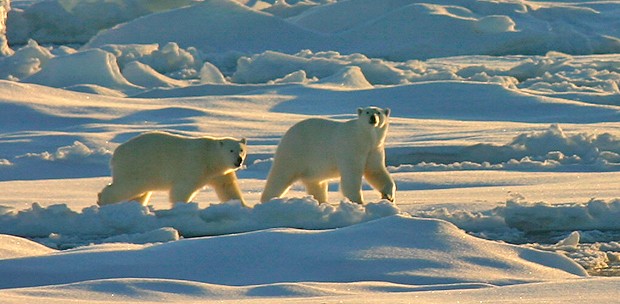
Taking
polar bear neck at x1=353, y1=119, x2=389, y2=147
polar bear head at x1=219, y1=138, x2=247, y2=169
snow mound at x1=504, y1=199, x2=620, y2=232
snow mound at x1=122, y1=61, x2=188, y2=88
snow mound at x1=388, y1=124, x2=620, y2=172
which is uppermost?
polar bear neck at x1=353, y1=119, x2=389, y2=147

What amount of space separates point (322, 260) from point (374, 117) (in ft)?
7.31

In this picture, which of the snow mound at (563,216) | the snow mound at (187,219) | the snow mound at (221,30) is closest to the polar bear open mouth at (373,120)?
the snow mound at (187,219)

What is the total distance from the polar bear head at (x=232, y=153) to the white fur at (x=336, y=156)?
38 centimetres

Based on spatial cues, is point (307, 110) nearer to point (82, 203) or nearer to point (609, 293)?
point (82, 203)

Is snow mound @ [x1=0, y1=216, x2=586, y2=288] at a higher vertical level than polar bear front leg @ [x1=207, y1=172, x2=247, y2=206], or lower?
higher

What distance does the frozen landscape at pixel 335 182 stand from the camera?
4980mm

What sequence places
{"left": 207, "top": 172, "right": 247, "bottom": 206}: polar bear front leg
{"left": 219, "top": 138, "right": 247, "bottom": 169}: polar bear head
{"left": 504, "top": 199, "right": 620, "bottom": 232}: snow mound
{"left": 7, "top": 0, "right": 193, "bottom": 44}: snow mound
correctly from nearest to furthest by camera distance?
{"left": 504, "top": 199, "right": 620, "bottom": 232}: snow mound < {"left": 219, "top": 138, "right": 247, "bottom": 169}: polar bear head < {"left": 207, "top": 172, "right": 247, "bottom": 206}: polar bear front leg < {"left": 7, "top": 0, "right": 193, "bottom": 44}: snow mound

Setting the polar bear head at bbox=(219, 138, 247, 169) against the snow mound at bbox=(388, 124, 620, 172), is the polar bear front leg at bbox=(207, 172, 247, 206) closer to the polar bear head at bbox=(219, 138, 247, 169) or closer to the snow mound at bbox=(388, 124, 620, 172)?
the polar bear head at bbox=(219, 138, 247, 169)

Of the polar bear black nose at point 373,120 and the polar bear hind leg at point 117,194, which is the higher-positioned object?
the polar bear black nose at point 373,120

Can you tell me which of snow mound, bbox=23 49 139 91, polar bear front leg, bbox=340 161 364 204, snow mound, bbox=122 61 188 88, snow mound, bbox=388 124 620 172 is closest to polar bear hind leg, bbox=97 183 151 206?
polar bear front leg, bbox=340 161 364 204

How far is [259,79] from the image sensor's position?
19.8 meters

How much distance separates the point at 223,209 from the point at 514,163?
3.55m

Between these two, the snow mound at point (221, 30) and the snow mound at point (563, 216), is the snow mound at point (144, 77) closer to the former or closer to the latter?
the snow mound at point (221, 30)

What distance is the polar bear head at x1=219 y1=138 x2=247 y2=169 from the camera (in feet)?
24.4
